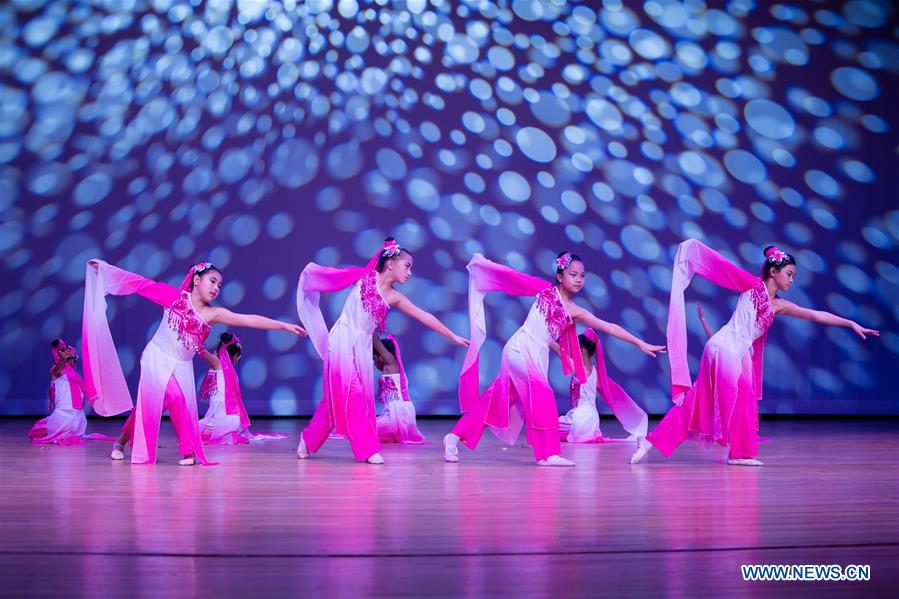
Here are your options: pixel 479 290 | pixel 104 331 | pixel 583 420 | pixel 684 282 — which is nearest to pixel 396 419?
pixel 583 420

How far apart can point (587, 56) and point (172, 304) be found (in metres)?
4.74

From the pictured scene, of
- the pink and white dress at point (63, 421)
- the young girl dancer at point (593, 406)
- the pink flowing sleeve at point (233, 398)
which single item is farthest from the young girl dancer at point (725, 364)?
the pink and white dress at point (63, 421)

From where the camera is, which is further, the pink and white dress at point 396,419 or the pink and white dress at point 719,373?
the pink and white dress at point 396,419

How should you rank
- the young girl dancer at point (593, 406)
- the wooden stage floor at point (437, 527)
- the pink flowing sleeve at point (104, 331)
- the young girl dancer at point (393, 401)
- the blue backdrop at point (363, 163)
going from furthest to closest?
the blue backdrop at point (363, 163) < the young girl dancer at point (393, 401) < the young girl dancer at point (593, 406) < the pink flowing sleeve at point (104, 331) < the wooden stage floor at point (437, 527)

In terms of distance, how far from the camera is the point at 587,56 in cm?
831

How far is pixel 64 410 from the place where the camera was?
21.0 ft

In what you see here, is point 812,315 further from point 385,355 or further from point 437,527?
point 385,355

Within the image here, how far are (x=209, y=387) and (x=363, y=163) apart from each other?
244cm

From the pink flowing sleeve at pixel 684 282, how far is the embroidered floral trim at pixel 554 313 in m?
0.55

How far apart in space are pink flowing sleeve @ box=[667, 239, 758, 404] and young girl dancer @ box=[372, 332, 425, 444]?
2.11 m

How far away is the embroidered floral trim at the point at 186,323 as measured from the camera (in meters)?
4.98

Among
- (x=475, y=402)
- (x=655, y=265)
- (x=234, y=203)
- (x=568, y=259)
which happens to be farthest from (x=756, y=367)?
(x=234, y=203)

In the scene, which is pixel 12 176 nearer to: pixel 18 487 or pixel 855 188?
pixel 18 487

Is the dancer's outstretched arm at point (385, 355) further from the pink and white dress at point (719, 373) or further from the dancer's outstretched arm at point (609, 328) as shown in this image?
the pink and white dress at point (719, 373)
